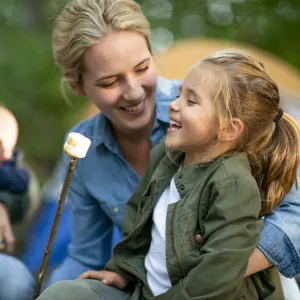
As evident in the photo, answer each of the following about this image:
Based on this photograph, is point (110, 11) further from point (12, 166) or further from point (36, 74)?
point (36, 74)

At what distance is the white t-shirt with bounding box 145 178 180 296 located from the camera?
1511 mm

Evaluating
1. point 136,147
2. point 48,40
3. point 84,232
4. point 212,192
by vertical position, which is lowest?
point 48,40

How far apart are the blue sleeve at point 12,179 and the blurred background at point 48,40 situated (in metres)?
2.42

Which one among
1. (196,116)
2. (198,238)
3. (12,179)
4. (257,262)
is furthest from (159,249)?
(12,179)

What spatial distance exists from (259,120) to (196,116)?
0.53ft

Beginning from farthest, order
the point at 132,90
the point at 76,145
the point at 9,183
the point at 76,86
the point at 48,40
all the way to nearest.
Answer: the point at 48,40, the point at 9,183, the point at 76,86, the point at 132,90, the point at 76,145

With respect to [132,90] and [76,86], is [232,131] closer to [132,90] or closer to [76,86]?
[132,90]

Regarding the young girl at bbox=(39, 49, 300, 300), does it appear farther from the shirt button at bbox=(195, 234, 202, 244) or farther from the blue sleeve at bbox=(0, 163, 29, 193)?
the blue sleeve at bbox=(0, 163, 29, 193)

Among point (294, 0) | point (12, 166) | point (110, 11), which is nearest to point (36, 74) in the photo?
point (294, 0)

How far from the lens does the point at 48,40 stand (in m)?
5.80

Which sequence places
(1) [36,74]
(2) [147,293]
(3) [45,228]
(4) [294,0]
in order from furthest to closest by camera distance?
(1) [36,74]
(4) [294,0]
(3) [45,228]
(2) [147,293]

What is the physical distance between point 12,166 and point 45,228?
0.98m

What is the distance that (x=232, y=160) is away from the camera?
148 centimetres

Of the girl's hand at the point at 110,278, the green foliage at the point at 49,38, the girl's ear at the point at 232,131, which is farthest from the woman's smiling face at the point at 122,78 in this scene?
the green foliage at the point at 49,38
